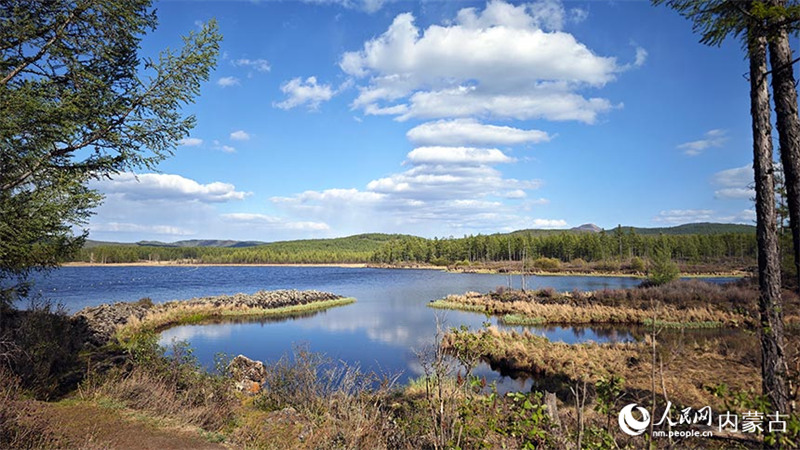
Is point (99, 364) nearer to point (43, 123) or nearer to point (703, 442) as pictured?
point (43, 123)

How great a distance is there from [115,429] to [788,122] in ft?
39.1

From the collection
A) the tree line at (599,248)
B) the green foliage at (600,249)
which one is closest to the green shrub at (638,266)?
the green foliage at (600,249)

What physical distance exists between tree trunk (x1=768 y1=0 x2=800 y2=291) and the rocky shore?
85.2 ft

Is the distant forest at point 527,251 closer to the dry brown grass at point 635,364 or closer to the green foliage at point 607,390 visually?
the dry brown grass at point 635,364

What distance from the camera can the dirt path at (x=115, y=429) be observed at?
649cm

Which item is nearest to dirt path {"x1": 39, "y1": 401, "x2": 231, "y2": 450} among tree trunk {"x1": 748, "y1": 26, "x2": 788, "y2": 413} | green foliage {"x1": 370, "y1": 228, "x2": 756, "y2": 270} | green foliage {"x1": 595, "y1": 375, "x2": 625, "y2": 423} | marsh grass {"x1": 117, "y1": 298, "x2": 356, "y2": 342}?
green foliage {"x1": 595, "y1": 375, "x2": 625, "y2": 423}

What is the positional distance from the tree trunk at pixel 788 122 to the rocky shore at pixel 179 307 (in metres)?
26.0

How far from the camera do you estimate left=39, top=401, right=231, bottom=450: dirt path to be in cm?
649

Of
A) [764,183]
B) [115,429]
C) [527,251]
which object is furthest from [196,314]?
[527,251]

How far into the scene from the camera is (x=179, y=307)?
113 feet

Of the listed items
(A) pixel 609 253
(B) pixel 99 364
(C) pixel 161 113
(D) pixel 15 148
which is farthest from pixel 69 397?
(A) pixel 609 253

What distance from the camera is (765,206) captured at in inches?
296

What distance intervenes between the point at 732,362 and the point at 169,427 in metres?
18.0

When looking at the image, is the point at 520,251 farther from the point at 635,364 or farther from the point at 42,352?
the point at 42,352
